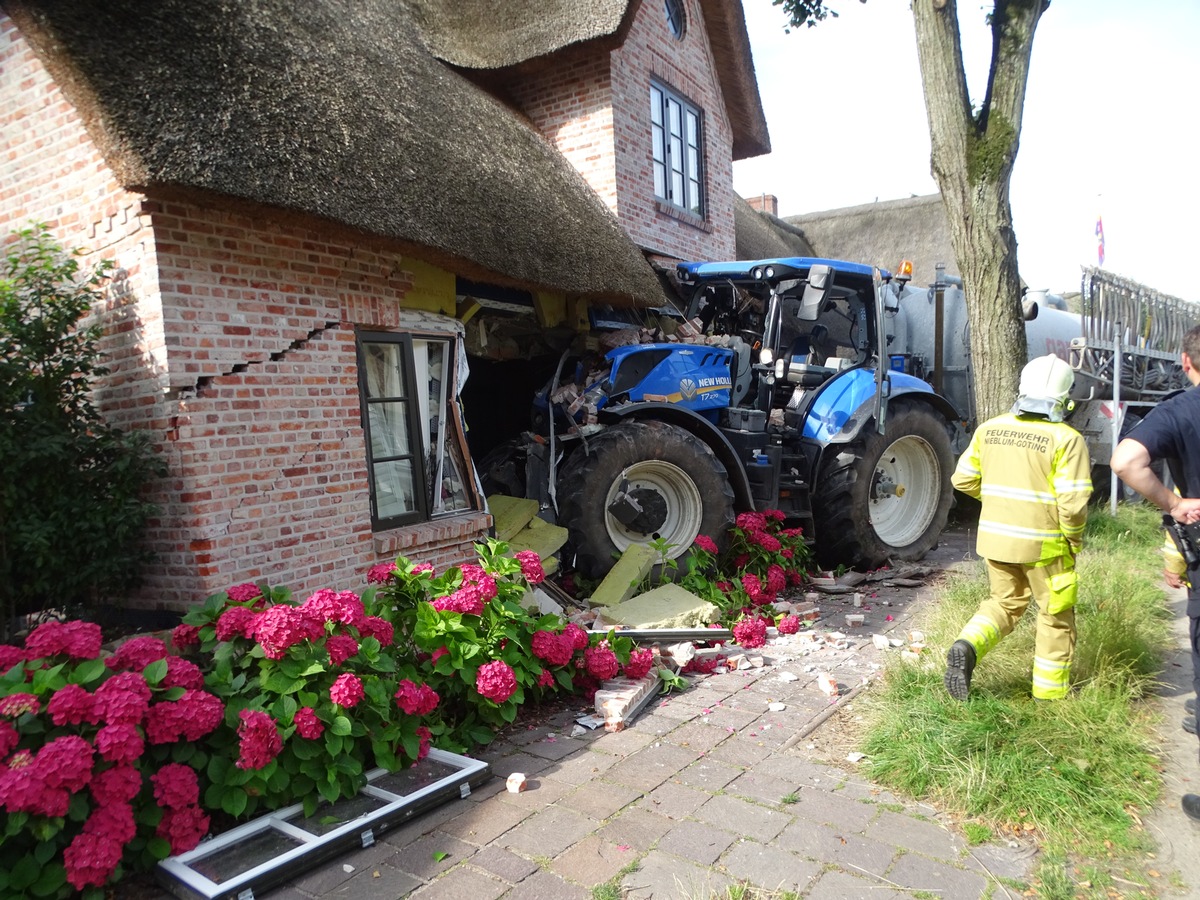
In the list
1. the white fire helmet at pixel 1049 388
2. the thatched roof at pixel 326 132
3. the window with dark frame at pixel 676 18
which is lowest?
the white fire helmet at pixel 1049 388

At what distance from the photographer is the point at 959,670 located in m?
3.50

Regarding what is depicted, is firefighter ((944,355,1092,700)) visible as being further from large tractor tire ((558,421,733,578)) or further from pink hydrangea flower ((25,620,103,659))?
pink hydrangea flower ((25,620,103,659))

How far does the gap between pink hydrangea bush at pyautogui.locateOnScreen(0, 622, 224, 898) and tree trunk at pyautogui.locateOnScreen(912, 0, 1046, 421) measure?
18.5 ft

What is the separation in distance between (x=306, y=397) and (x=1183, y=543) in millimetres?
4226

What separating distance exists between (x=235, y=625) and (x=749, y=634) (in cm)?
312

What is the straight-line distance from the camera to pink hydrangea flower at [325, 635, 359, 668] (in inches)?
123

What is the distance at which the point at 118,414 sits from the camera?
403 cm

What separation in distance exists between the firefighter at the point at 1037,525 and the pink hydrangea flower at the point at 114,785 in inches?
128

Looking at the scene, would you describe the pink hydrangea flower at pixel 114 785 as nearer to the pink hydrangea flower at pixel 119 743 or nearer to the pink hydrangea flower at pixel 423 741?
the pink hydrangea flower at pixel 119 743

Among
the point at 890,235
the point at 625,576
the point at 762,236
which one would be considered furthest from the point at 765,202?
the point at 625,576

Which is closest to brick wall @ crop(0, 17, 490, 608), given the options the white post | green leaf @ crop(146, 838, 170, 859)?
green leaf @ crop(146, 838, 170, 859)

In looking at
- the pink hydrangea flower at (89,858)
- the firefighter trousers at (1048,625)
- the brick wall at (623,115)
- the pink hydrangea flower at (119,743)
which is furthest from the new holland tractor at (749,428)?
the pink hydrangea flower at (89,858)

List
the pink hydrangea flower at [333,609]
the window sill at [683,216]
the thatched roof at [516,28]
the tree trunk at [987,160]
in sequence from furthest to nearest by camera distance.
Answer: the window sill at [683,216] → the thatched roof at [516,28] → the tree trunk at [987,160] → the pink hydrangea flower at [333,609]

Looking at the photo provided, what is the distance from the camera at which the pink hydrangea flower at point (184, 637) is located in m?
3.24
